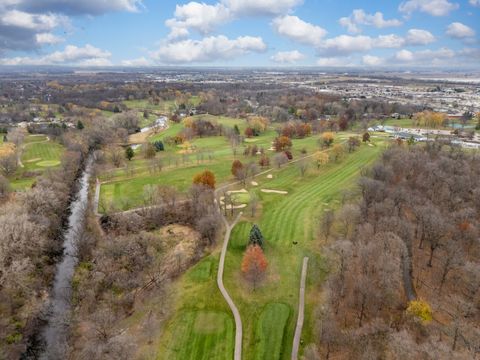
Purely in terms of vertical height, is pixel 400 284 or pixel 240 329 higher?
pixel 400 284

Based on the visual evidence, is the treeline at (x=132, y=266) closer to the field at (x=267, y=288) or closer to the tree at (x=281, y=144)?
the field at (x=267, y=288)

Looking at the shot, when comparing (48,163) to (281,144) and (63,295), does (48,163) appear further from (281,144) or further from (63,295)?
(281,144)

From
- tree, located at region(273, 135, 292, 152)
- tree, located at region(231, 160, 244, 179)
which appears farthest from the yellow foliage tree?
tree, located at region(273, 135, 292, 152)

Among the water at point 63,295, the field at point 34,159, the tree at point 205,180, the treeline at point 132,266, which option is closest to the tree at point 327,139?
the tree at point 205,180

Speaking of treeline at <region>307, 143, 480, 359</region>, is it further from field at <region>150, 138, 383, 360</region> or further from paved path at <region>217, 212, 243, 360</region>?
paved path at <region>217, 212, 243, 360</region>

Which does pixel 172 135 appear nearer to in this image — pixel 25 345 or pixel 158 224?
pixel 158 224

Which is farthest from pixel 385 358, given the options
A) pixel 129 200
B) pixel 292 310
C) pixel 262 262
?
pixel 129 200
